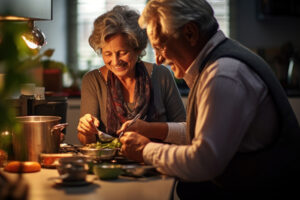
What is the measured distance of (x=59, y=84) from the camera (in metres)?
4.41

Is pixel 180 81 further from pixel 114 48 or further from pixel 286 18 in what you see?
pixel 114 48

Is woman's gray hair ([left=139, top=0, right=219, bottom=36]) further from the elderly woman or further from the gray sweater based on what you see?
the gray sweater

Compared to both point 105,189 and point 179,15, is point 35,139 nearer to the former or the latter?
point 105,189

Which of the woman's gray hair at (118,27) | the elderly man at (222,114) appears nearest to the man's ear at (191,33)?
the elderly man at (222,114)

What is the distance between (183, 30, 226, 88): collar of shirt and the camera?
153 centimetres

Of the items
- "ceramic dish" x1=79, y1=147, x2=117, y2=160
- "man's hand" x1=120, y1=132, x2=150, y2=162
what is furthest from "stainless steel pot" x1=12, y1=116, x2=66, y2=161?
"man's hand" x1=120, y1=132, x2=150, y2=162

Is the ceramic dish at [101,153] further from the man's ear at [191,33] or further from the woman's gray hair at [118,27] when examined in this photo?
the woman's gray hair at [118,27]

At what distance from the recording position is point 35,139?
1.70m

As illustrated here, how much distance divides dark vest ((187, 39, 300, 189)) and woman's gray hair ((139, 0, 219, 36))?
0.53ft

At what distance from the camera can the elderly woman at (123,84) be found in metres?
2.23

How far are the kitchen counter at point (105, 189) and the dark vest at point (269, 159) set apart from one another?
21 cm

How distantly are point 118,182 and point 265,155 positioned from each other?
18.3 inches

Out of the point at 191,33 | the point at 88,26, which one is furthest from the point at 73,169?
the point at 88,26

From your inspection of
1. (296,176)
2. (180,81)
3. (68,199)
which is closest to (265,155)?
(296,176)
